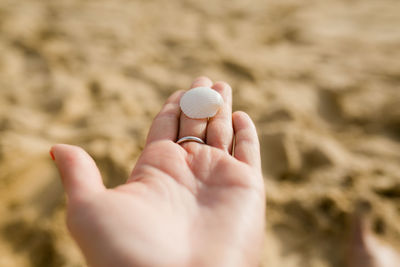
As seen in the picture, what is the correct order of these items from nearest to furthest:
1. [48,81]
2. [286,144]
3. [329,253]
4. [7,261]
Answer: [7,261] → [329,253] → [286,144] → [48,81]

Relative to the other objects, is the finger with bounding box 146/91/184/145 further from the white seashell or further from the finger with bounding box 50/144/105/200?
the finger with bounding box 50/144/105/200

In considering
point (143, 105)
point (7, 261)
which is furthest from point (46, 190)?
point (143, 105)

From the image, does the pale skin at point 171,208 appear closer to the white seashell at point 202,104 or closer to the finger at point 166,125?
the finger at point 166,125

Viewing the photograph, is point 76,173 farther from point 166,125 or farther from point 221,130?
point 221,130

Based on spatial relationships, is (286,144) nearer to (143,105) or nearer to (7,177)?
(143,105)

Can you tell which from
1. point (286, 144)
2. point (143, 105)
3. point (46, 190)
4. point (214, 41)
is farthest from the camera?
point (214, 41)

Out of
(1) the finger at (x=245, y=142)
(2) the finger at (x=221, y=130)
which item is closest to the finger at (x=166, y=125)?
(2) the finger at (x=221, y=130)
